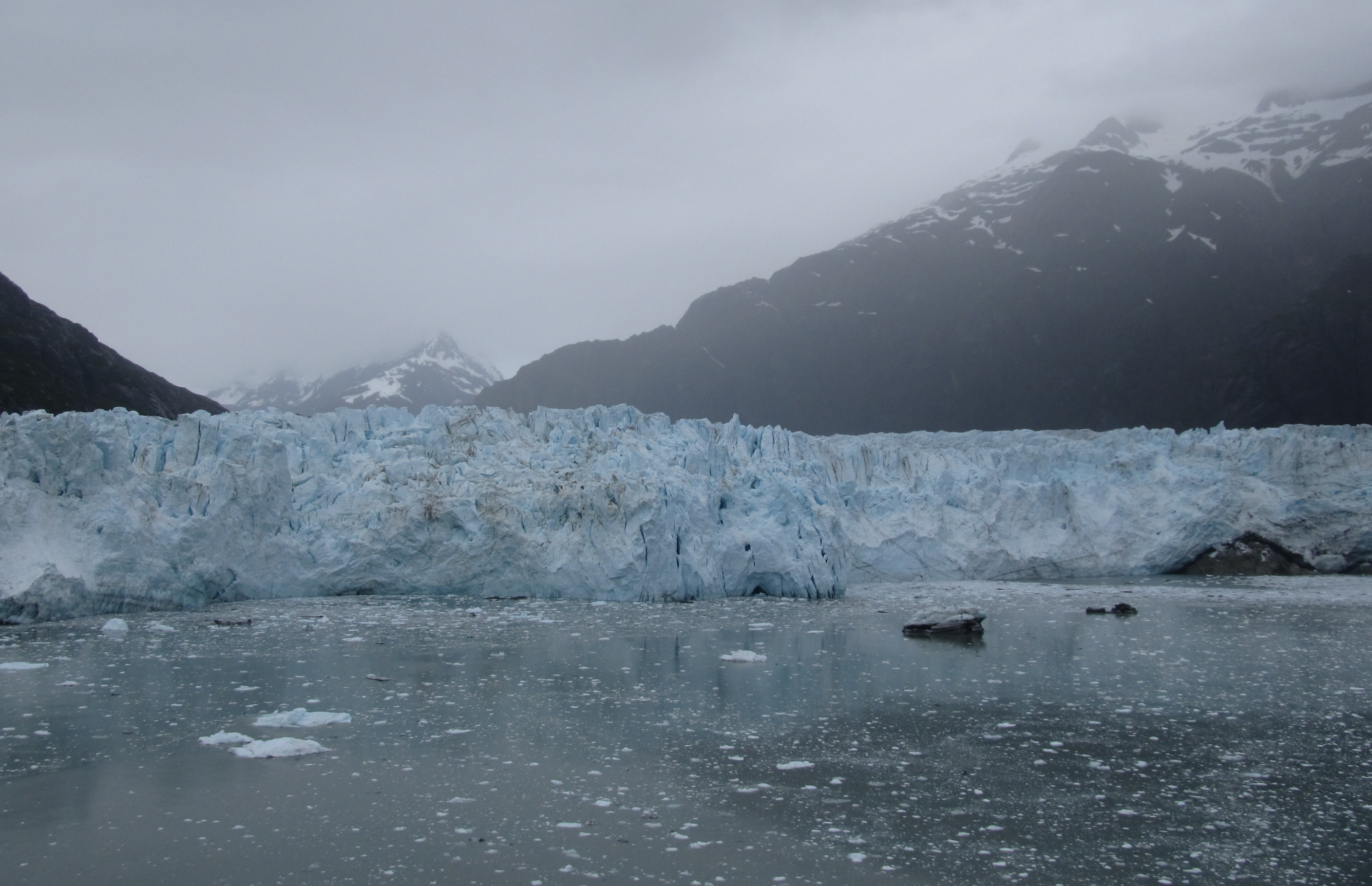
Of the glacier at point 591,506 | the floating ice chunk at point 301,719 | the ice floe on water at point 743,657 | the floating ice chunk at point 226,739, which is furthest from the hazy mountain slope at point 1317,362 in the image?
the floating ice chunk at point 226,739

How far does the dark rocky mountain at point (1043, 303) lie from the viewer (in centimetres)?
5009

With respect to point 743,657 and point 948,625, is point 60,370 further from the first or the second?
point 948,625

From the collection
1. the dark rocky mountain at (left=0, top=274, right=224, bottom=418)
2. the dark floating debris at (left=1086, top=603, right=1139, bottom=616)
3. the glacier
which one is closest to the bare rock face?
the glacier

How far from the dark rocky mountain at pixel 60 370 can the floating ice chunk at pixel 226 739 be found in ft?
85.3

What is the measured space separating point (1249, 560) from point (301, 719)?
21351 mm

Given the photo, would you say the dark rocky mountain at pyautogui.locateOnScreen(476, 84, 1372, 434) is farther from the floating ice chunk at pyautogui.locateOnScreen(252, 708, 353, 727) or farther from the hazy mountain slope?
the floating ice chunk at pyautogui.locateOnScreen(252, 708, 353, 727)

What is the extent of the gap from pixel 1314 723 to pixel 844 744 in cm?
373

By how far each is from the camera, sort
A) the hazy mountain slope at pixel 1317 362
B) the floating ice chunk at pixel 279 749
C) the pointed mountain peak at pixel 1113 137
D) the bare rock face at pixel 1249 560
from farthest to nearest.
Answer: the pointed mountain peak at pixel 1113 137, the hazy mountain slope at pixel 1317 362, the bare rock face at pixel 1249 560, the floating ice chunk at pixel 279 749

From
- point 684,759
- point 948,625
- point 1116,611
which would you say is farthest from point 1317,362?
point 684,759

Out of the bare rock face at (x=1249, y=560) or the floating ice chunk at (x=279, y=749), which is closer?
the floating ice chunk at (x=279, y=749)

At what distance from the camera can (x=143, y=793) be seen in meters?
5.05

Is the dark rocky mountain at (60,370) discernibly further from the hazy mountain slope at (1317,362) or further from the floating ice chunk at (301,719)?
the hazy mountain slope at (1317,362)

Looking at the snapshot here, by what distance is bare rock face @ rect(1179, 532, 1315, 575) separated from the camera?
20.6 metres

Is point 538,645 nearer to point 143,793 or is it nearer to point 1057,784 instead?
point 143,793
